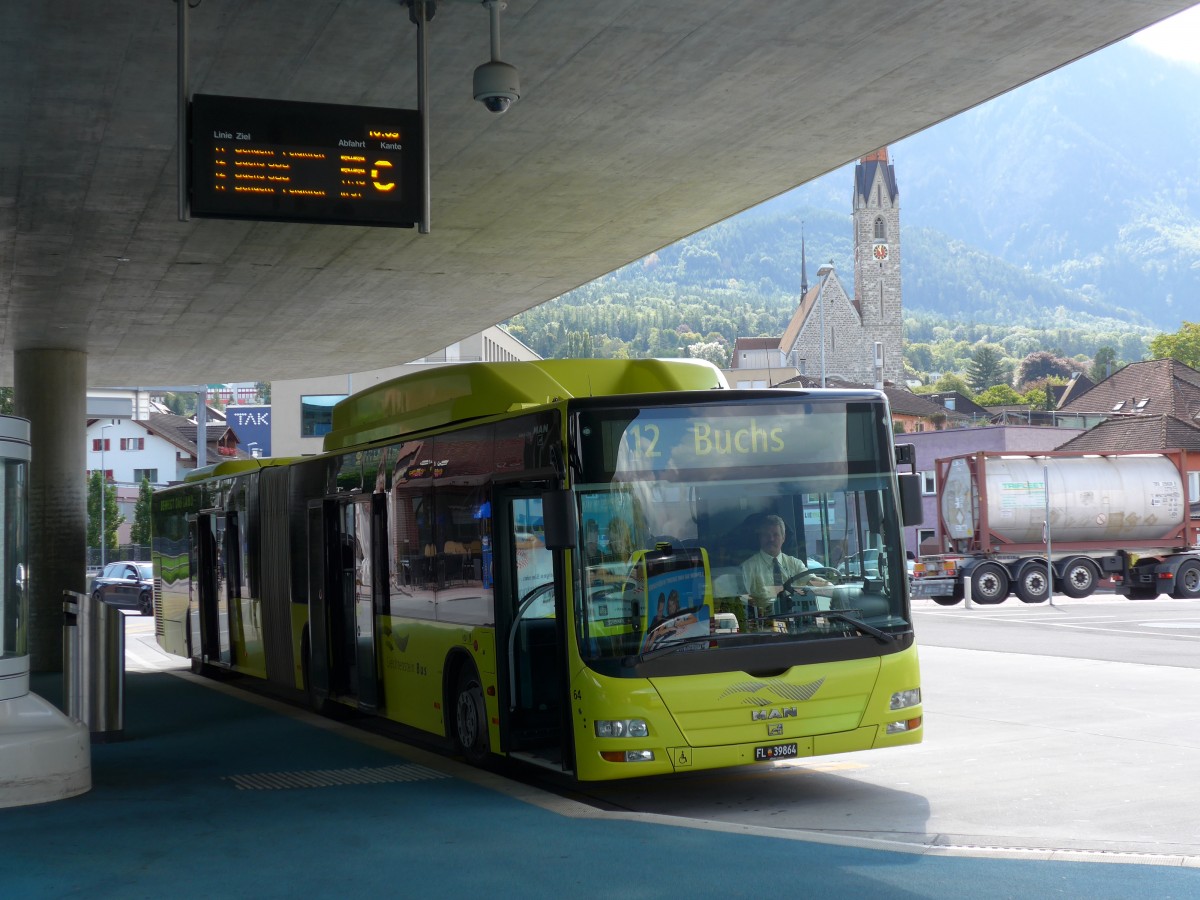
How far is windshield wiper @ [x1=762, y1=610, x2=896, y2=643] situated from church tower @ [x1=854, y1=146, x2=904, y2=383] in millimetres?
161674

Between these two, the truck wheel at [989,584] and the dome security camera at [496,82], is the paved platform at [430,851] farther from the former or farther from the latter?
the truck wheel at [989,584]

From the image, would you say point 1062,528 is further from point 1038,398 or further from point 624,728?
point 1038,398

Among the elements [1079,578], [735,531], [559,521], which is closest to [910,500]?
[735,531]

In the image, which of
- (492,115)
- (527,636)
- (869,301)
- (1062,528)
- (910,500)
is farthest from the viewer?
(869,301)

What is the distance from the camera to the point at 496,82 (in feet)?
31.2

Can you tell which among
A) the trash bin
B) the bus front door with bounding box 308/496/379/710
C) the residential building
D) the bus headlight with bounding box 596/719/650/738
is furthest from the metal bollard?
the residential building

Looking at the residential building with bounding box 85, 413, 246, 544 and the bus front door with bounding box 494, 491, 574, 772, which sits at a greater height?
the residential building with bounding box 85, 413, 246, 544

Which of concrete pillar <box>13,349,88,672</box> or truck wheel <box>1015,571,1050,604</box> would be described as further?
truck wheel <box>1015,571,1050,604</box>

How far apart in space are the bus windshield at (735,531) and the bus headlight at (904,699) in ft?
1.31

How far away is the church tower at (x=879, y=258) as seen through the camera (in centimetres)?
16975

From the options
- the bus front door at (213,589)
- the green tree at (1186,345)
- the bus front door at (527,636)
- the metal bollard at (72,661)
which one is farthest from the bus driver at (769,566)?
the green tree at (1186,345)

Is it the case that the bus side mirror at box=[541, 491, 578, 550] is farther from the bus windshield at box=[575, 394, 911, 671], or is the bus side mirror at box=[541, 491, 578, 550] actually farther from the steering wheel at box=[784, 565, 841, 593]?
the steering wheel at box=[784, 565, 841, 593]

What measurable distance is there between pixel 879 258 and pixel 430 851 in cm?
17035

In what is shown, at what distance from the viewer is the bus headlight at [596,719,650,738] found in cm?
895
